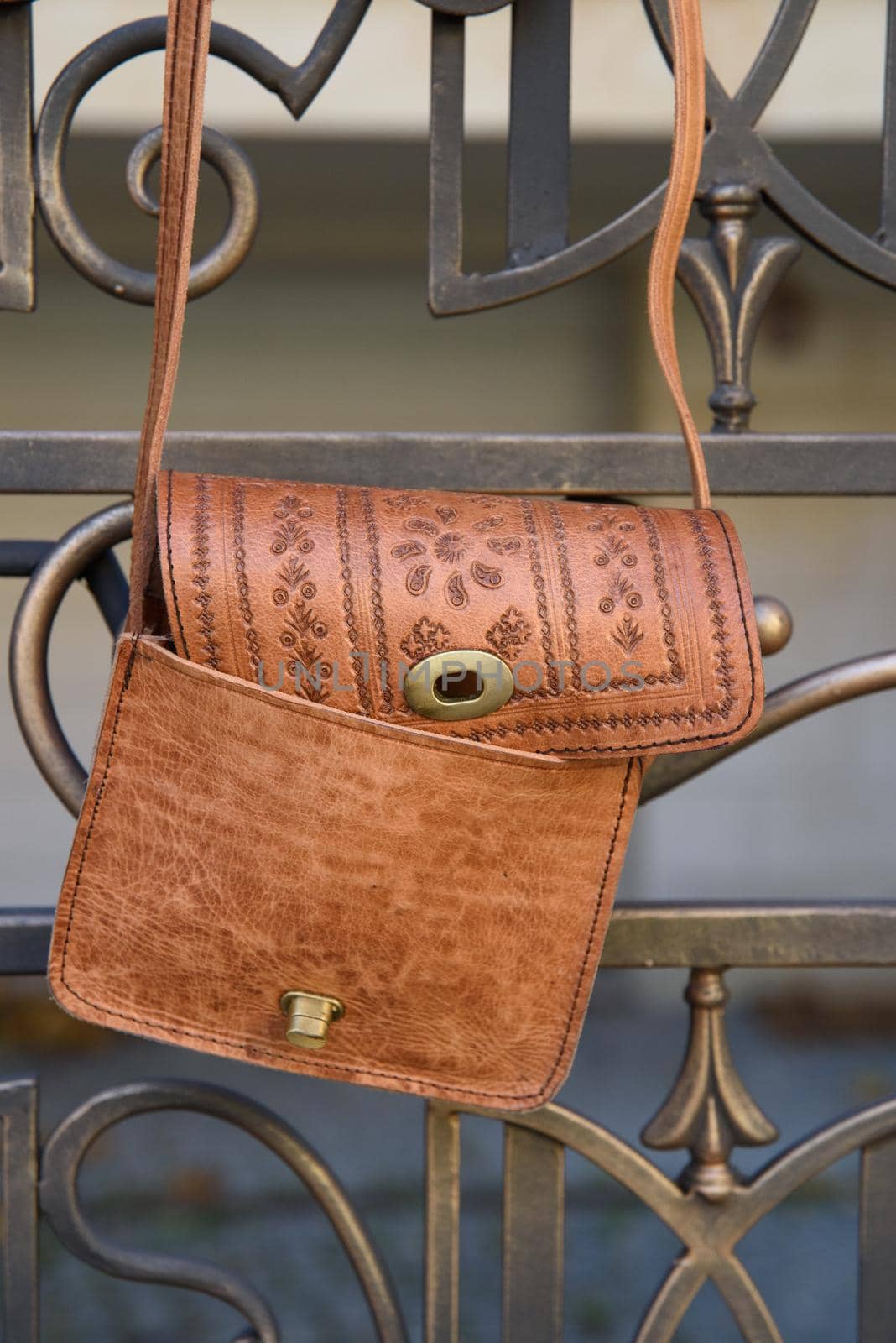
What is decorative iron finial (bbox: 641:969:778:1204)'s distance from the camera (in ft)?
2.02

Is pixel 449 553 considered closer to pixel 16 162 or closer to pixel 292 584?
pixel 292 584

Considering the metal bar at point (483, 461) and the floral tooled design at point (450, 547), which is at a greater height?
the metal bar at point (483, 461)

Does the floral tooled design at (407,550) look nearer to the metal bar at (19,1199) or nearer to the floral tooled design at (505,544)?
the floral tooled design at (505,544)

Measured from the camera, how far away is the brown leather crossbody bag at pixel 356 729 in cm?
47

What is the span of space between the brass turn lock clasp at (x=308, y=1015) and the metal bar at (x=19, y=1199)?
0.18 metres

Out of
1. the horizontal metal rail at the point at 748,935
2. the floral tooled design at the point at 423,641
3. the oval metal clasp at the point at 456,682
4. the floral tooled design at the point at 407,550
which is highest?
the floral tooled design at the point at 407,550

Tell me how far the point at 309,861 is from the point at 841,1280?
1.79 metres

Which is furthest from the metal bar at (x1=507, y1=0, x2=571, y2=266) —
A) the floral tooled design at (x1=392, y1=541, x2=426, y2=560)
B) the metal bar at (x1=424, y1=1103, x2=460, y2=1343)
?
the metal bar at (x1=424, y1=1103, x2=460, y2=1343)

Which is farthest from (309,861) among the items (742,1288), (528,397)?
(528,397)

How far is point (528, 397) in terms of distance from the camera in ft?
9.57

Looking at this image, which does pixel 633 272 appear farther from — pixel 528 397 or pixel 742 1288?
pixel 742 1288

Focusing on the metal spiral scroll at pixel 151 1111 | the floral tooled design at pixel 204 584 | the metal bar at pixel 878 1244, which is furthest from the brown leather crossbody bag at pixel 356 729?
the metal bar at pixel 878 1244

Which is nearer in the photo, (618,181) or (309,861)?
(309,861)

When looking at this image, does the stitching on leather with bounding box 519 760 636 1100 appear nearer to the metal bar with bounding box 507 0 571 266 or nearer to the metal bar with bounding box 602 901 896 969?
the metal bar with bounding box 602 901 896 969
